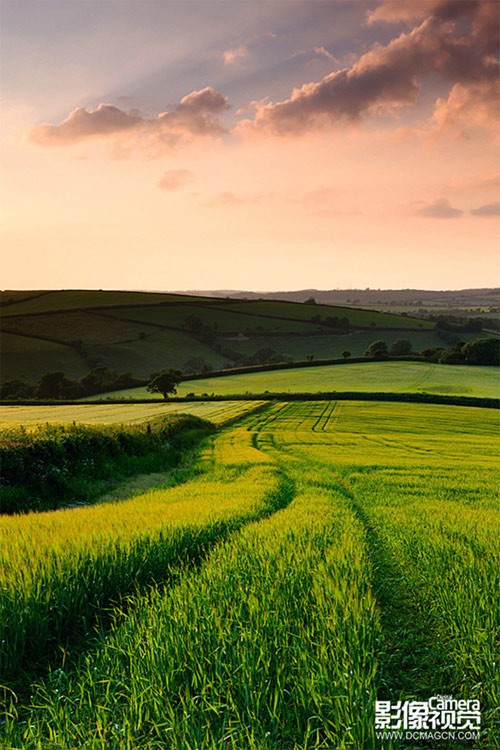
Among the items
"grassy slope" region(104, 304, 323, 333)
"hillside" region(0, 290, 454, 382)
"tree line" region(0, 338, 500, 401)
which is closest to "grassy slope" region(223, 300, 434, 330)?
"hillside" region(0, 290, 454, 382)

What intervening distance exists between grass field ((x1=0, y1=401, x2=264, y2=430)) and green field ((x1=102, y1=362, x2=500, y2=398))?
14.4 m

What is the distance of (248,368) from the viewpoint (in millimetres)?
103188

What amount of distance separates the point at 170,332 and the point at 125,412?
71.3 m

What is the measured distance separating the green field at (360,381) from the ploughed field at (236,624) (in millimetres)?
67262

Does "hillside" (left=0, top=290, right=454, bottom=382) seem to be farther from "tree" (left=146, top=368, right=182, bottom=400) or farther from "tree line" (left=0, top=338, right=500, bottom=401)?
"tree" (left=146, top=368, right=182, bottom=400)

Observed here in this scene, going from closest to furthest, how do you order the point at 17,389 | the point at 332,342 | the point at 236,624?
the point at 236,624 < the point at 17,389 < the point at 332,342

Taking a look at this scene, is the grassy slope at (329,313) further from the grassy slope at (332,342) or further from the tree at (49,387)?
the tree at (49,387)

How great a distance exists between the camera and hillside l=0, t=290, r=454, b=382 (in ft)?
349

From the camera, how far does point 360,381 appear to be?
277 ft

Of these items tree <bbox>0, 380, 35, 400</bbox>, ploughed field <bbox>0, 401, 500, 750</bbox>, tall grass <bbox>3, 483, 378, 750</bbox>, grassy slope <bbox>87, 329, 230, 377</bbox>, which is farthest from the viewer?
grassy slope <bbox>87, 329, 230, 377</bbox>

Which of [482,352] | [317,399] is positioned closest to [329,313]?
[482,352]

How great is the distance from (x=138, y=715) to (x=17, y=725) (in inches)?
49.0

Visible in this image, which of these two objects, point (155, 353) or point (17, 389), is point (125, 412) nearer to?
point (17, 389)

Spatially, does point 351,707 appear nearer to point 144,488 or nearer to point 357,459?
point 144,488
